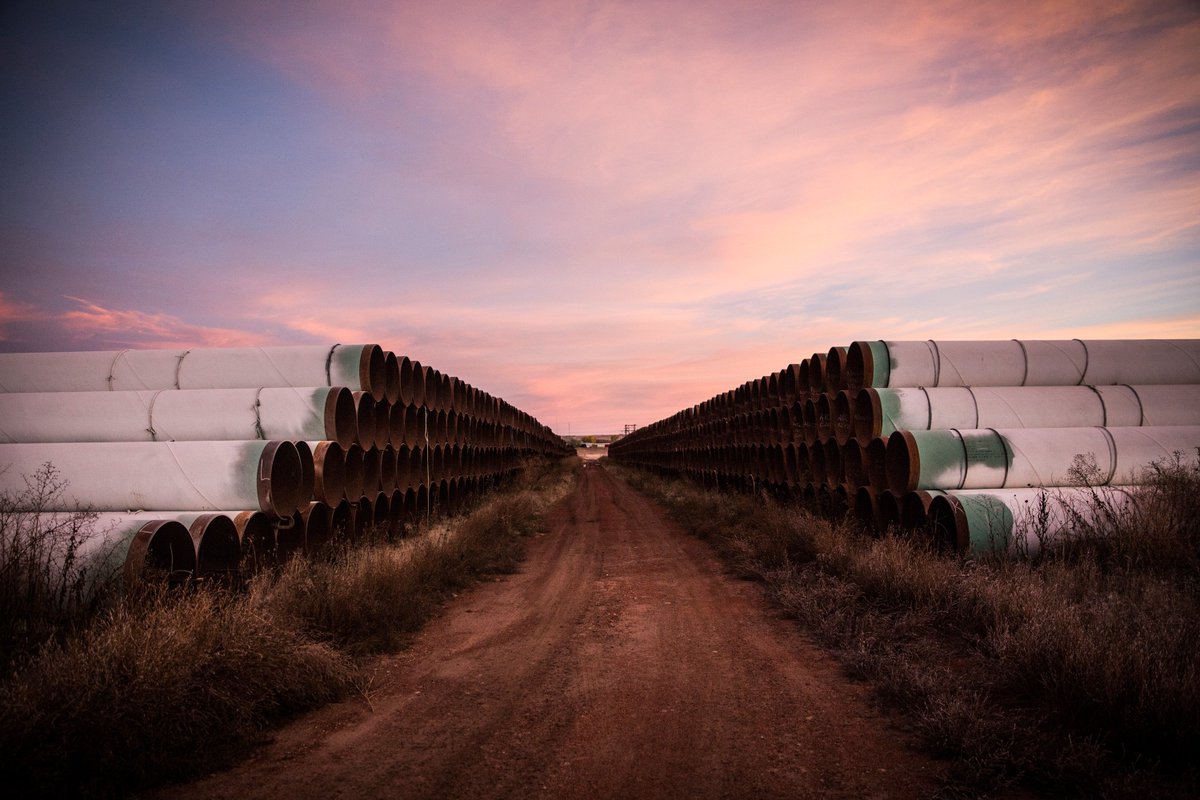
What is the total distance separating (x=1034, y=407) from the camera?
870cm

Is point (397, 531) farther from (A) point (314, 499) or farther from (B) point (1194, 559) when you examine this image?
(B) point (1194, 559)

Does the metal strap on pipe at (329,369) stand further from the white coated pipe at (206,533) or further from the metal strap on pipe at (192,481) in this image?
the white coated pipe at (206,533)

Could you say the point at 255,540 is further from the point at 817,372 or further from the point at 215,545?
the point at 817,372

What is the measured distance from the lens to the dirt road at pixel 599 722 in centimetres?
326

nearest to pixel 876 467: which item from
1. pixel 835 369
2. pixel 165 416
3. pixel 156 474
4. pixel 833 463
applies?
pixel 833 463

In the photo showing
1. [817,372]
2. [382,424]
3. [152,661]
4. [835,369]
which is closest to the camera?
[152,661]

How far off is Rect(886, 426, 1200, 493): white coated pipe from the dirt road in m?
3.01

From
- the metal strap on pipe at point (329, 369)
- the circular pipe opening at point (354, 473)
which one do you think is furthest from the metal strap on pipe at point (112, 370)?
the circular pipe opening at point (354, 473)

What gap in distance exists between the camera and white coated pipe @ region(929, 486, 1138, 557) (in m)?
6.80

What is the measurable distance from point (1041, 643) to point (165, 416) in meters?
9.36

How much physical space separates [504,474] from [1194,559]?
19762 mm

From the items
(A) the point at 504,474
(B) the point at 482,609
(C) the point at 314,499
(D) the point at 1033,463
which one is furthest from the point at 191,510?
(A) the point at 504,474

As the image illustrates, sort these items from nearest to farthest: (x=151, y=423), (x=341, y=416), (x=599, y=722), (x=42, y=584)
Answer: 1. (x=599, y=722)
2. (x=42, y=584)
3. (x=151, y=423)
4. (x=341, y=416)

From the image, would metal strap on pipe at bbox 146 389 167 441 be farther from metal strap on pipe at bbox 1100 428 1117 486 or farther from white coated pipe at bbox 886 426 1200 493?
metal strap on pipe at bbox 1100 428 1117 486
